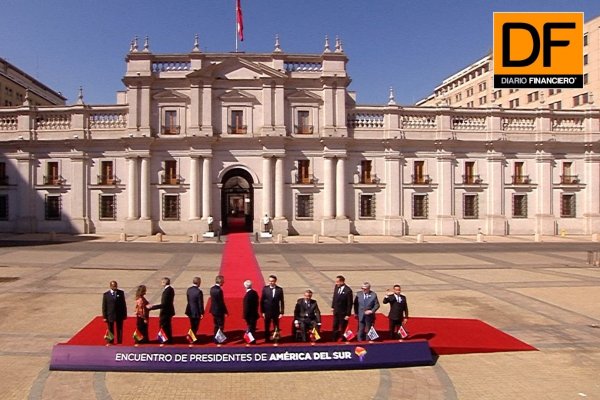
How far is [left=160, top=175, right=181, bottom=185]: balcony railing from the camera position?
38.0m

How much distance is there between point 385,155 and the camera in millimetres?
39062

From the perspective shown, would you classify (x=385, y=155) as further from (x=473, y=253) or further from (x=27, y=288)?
(x=27, y=288)

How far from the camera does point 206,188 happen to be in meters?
37.4

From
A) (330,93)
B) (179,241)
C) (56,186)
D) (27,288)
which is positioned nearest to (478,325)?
(27,288)

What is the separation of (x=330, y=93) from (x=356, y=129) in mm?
3989

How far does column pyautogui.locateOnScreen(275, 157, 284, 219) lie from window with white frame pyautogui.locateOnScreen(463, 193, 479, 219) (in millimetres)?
17106

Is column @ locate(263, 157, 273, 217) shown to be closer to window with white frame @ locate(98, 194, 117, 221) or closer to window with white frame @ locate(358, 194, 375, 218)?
window with white frame @ locate(358, 194, 375, 218)

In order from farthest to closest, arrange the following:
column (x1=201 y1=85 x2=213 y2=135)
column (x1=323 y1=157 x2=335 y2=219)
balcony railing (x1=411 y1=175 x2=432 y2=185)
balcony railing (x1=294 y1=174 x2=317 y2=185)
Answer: balcony railing (x1=411 y1=175 x2=432 y2=185) → balcony railing (x1=294 y1=174 x2=317 y2=185) → column (x1=323 y1=157 x2=335 y2=219) → column (x1=201 y1=85 x2=213 y2=135)

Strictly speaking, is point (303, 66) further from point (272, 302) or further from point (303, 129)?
point (272, 302)

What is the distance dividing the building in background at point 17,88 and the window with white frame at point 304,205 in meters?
36.8

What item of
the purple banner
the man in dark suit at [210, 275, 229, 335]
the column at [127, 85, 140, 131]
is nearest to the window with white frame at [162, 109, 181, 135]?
the column at [127, 85, 140, 131]

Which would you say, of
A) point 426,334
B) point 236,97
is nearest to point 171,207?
point 236,97

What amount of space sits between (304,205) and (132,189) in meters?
15.2

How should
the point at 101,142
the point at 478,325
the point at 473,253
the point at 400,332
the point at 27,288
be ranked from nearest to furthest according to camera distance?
the point at 400,332 < the point at 478,325 < the point at 27,288 < the point at 473,253 < the point at 101,142
